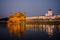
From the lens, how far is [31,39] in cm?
1241

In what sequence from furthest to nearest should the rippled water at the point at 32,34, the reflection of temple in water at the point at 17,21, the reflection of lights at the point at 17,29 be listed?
the reflection of temple in water at the point at 17,21
the reflection of lights at the point at 17,29
the rippled water at the point at 32,34

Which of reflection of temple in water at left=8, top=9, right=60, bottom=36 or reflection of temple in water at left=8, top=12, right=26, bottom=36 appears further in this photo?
reflection of temple in water at left=8, top=12, right=26, bottom=36

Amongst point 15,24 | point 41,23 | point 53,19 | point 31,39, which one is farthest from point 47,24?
point 31,39

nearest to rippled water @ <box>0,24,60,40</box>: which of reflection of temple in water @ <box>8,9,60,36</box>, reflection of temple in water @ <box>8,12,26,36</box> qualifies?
reflection of temple in water @ <box>8,9,60,36</box>

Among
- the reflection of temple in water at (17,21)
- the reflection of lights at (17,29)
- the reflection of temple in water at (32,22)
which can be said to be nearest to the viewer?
the reflection of lights at (17,29)

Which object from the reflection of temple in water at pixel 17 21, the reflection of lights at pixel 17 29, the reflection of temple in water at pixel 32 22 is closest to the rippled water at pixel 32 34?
the reflection of lights at pixel 17 29

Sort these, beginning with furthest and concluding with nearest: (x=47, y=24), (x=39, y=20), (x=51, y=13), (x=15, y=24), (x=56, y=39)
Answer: (x=15, y=24) < (x=47, y=24) < (x=39, y=20) < (x=51, y=13) < (x=56, y=39)

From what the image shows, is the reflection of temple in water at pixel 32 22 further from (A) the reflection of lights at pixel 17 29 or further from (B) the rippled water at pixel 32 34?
(B) the rippled water at pixel 32 34

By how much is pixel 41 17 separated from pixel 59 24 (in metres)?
2.10

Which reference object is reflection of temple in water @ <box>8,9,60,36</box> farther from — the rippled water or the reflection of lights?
the rippled water

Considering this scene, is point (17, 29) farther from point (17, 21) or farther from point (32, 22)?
point (17, 21)

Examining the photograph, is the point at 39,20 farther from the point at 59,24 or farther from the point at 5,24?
the point at 5,24

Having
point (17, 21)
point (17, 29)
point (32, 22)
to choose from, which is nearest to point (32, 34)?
point (17, 29)

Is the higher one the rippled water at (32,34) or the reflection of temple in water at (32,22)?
the reflection of temple in water at (32,22)
